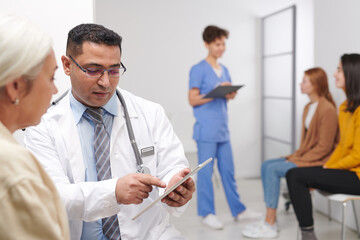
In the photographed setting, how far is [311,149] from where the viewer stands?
320cm

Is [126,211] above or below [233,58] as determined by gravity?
below

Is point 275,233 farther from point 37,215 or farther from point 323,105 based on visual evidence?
point 37,215

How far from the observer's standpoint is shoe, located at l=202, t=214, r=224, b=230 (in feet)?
11.0

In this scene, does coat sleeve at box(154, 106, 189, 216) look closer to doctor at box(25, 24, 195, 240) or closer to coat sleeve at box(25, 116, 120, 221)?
doctor at box(25, 24, 195, 240)

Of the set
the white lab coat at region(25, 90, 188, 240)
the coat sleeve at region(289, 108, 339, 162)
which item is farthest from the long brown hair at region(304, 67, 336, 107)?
the white lab coat at region(25, 90, 188, 240)

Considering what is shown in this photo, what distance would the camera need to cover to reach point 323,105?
315 cm

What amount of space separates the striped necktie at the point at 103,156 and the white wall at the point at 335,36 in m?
2.30

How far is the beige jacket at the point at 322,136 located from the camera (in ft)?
10.2

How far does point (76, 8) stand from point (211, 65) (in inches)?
70.9

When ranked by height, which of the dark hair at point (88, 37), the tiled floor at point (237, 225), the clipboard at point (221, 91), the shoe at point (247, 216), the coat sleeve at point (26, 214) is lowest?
the tiled floor at point (237, 225)

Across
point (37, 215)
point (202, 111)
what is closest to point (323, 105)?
point (202, 111)

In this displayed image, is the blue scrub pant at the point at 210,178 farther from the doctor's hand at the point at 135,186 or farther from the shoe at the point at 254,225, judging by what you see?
the doctor's hand at the point at 135,186

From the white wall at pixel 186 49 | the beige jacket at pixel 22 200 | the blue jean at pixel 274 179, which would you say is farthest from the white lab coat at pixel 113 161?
the white wall at pixel 186 49

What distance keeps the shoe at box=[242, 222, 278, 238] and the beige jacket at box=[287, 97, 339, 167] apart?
515 mm
